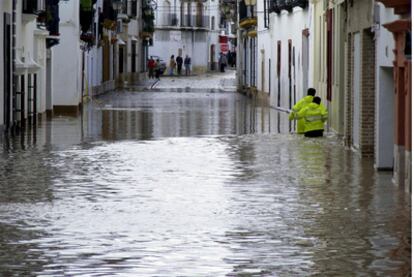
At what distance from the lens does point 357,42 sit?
25.0 metres

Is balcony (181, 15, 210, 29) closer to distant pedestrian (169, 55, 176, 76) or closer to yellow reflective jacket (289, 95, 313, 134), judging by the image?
distant pedestrian (169, 55, 176, 76)

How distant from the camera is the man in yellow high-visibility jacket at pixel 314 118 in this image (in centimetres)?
2906

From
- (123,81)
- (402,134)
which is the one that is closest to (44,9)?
(402,134)

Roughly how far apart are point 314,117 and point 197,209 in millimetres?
14048

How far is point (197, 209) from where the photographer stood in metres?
15.4

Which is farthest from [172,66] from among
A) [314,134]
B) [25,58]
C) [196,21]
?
[314,134]

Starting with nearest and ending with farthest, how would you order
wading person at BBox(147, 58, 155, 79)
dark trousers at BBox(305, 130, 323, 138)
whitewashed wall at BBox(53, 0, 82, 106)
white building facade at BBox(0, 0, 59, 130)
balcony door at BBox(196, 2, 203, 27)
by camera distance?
dark trousers at BBox(305, 130, 323, 138)
white building facade at BBox(0, 0, 59, 130)
whitewashed wall at BBox(53, 0, 82, 106)
wading person at BBox(147, 58, 155, 79)
balcony door at BBox(196, 2, 203, 27)

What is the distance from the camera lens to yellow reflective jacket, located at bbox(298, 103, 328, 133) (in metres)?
29.1

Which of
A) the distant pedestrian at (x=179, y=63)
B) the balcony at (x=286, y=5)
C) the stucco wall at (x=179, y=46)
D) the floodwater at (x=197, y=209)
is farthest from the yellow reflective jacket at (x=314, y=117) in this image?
the stucco wall at (x=179, y=46)

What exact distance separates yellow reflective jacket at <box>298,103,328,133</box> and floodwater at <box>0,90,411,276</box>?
392mm

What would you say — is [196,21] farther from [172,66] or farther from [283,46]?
[283,46]

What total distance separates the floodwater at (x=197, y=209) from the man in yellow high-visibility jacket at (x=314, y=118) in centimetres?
36

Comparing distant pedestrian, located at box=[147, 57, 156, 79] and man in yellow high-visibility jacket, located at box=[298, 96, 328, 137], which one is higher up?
distant pedestrian, located at box=[147, 57, 156, 79]

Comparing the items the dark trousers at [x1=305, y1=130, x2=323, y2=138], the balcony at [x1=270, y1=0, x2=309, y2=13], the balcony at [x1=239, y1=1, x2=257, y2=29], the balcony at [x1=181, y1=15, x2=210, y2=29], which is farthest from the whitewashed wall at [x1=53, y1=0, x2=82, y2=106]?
the balcony at [x1=181, y1=15, x2=210, y2=29]
